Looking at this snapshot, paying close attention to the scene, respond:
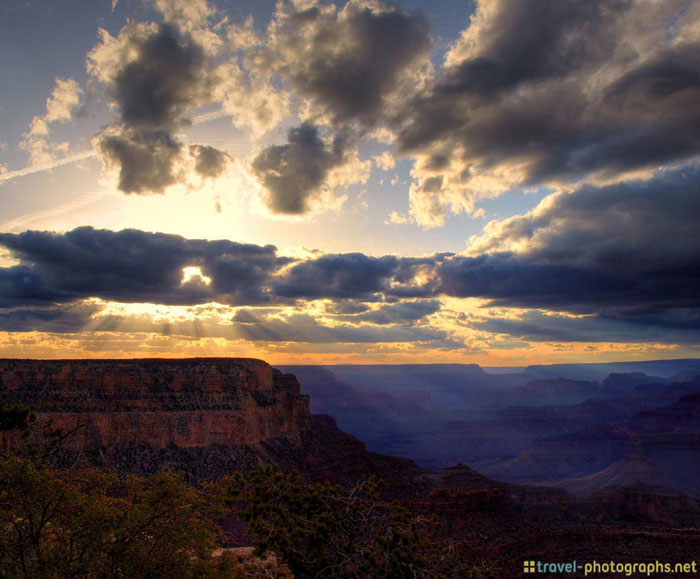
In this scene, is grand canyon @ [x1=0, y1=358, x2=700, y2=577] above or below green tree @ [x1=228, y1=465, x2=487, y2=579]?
below

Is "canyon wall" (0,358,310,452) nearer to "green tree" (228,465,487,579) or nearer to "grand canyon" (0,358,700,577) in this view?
"grand canyon" (0,358,700,577)

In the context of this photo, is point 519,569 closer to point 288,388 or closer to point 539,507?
point 539,507

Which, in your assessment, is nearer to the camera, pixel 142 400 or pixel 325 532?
pixel 325 532

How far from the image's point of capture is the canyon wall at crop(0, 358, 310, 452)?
70.5 m

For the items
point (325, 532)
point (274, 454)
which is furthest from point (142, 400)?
point (325, 532)

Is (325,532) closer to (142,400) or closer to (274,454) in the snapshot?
(142,400)

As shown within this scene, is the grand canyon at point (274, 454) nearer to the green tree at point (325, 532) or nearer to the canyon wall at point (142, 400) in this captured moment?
the canyon wall at point (142, 400)

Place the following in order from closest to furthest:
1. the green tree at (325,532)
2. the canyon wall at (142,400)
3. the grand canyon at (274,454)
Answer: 1. the green tree at (325,532)
2. the grand canyon at (274,454)
3. the canyon wall at (142,400)

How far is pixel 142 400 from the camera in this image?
75562mm

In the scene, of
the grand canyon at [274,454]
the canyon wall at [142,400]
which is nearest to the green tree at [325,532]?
the grand canyon at [274,454]

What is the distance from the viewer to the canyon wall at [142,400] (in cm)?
7050

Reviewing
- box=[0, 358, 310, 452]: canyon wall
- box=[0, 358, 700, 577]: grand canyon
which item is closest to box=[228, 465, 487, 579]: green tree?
box=[0, 358, 700, 577]: grand canyon

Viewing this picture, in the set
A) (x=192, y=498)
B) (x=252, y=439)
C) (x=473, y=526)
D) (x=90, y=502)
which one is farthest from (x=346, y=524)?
(x=252, y=439)

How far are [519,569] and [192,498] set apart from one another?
4265 centimetres
